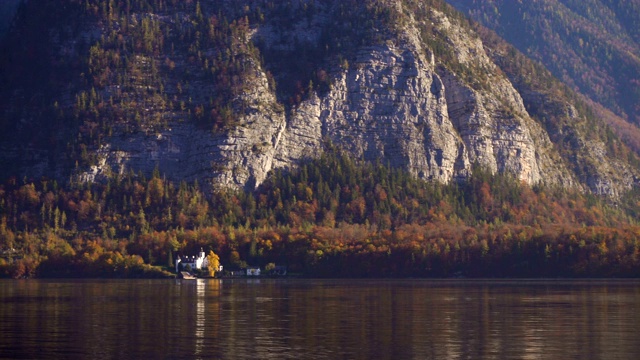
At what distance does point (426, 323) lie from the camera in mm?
105562

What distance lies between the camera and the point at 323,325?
10362 cm

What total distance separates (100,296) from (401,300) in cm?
3765

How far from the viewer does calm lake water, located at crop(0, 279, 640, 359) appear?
85.8m

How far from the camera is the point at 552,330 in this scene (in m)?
99.9

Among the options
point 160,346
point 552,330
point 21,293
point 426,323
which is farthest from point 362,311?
point 21,293

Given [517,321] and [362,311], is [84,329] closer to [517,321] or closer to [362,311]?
[362,311]

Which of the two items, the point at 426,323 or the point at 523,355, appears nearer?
the point at 523,355

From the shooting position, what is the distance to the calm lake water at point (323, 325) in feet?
281

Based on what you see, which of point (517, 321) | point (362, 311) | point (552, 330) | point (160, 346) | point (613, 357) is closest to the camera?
point (613, 357)

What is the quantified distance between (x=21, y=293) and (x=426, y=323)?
7071 cm

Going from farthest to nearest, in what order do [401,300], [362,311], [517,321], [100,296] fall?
[100,296] → [401,300] → [362,311] → [517,321]

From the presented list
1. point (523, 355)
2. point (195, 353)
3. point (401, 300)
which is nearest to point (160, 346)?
point (195, 353)

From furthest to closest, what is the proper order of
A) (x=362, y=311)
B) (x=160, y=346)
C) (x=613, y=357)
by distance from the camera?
(x=362, y=311) → (x=160, y=346) → (x=613, y=357)

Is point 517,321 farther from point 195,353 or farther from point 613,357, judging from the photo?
point 195,353
